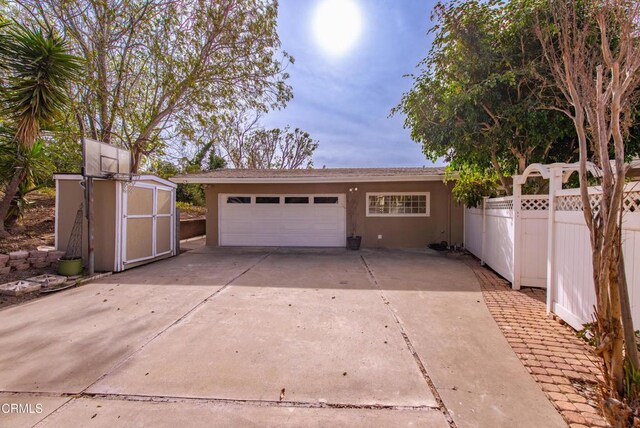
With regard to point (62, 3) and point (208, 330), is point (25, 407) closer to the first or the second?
point (208, 330)

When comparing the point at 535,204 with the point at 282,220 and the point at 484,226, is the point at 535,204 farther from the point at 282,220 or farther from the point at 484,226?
the point at 282,220

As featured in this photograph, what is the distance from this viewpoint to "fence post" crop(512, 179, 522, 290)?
514cm

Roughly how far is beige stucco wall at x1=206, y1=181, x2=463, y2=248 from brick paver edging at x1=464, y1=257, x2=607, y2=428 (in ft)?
16.9

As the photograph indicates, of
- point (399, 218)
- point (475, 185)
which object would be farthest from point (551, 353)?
point (399, 218)

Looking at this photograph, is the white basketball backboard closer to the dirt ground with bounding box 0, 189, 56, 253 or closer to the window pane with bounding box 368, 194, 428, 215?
the dirt ground with bounding box 0, 189, 56, 253

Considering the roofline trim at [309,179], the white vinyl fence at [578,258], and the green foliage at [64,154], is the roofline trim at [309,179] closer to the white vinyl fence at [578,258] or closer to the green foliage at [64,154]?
the green foliage at [64,154]

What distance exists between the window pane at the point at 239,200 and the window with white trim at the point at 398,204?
4412 mm

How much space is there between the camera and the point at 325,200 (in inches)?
416

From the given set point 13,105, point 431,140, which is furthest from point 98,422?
point 431,140

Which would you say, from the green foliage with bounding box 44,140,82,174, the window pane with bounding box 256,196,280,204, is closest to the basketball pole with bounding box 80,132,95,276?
the green foliage with bounding box 44,140,82,174

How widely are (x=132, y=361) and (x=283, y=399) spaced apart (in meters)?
1.61

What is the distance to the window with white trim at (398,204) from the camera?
10.2 m

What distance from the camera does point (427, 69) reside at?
6570 millimetres

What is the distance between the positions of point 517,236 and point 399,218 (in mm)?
5230
